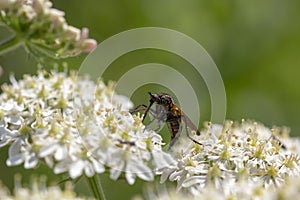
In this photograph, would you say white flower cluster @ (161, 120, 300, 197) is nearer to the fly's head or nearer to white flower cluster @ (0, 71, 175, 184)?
white flower cluster @ (0, 71, 175, 184)

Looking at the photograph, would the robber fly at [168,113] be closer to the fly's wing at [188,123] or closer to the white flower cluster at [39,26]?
the fly's wing at [188,123]

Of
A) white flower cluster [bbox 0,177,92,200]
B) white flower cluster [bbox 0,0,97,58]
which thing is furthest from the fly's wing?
white flower cluster [bbox 0,177,92,200]

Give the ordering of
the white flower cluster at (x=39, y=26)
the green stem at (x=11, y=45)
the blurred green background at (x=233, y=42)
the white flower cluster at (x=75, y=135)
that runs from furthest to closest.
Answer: the blurred green background at (x=233, y=42) < the green stem at (x=11, y=45) < the white flower cluster at (x=39, y=26) < the white flower cluster at (x=75, y=135)

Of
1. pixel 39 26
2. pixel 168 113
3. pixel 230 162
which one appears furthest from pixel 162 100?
pixel 39 26

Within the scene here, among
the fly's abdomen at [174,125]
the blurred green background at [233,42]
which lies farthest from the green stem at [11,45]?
the blurred green background at [233,42]

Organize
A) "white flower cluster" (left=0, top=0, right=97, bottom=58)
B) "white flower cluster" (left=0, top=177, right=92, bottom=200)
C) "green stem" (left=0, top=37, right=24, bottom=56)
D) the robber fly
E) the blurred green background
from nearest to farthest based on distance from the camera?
"white flower cluster" (left=0, top=177, right=92, bottom=200) → "white flower cluster" (left=0, top=0, right=97, bottom=58) → "green stem" (left=0, top=37, right=24, bottom=56) → the robber fly → the blurred green background

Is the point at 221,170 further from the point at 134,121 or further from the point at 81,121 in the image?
the point at 81,121
